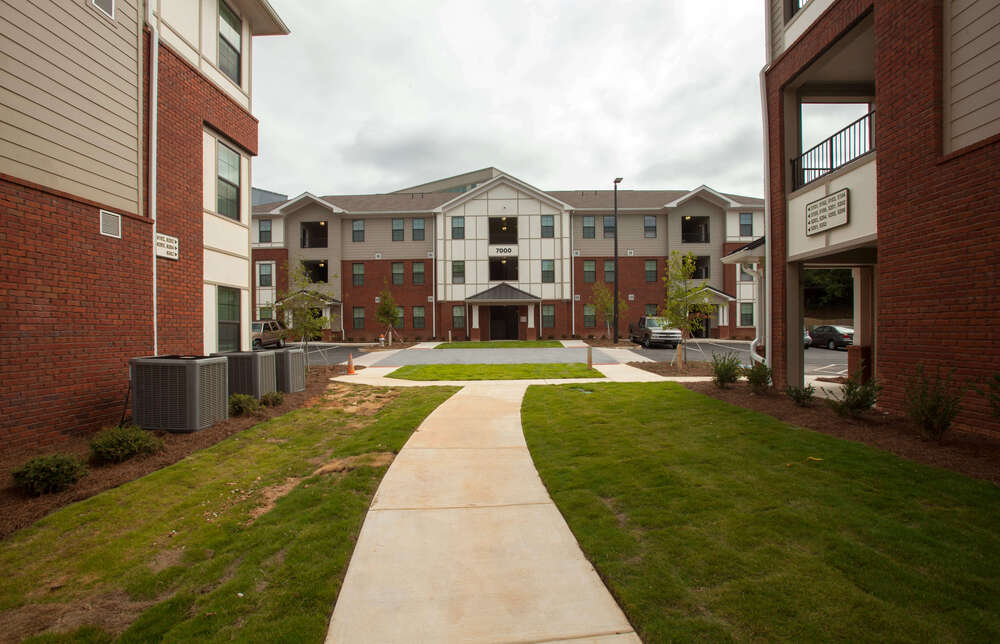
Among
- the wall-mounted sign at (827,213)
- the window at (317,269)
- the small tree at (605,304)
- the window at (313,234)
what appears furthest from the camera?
the window at (317,269)

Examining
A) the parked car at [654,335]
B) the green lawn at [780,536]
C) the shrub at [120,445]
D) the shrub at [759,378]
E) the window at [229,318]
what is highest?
the window at [229,318]

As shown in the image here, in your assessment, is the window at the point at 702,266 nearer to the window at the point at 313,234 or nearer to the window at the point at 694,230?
the window at the point at 694,230

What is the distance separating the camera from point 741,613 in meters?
2.74

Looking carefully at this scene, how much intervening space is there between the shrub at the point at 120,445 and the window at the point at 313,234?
3227 centimetres

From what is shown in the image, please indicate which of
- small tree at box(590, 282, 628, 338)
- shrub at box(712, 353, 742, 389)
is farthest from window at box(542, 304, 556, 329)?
shrub at box(712, 353, 742, 389)

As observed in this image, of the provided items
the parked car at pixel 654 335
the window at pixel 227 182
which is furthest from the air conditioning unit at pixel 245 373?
the parked car at pixel 654 335

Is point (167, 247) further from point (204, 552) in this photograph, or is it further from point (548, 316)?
point (548, 316)

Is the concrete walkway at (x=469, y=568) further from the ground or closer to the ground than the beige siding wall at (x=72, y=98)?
closer to the ground

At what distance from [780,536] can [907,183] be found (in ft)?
21.9

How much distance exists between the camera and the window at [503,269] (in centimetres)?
3469

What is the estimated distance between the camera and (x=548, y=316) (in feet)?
113

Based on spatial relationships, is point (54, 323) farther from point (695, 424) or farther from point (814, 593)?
point (695, 424)

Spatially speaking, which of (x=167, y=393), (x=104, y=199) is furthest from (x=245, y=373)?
(x=104, y=199)

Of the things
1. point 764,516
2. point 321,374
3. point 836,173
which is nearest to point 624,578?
point 764,516
